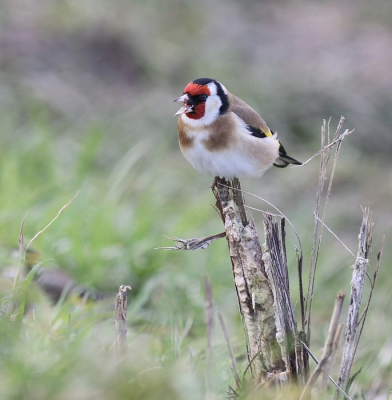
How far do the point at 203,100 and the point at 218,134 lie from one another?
0.18 meters

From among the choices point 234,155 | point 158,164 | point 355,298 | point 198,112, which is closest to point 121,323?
point 355,298

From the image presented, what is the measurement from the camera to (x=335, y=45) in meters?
9.30

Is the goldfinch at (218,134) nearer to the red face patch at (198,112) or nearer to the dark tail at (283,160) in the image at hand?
the red face patch at (198,112)

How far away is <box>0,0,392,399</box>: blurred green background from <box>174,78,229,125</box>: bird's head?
986 millimetres

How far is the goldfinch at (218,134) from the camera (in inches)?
117

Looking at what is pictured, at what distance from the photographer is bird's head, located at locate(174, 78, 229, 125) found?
3027 mm

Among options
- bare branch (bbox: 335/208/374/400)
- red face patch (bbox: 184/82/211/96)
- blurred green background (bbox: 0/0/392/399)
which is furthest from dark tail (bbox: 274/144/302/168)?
bare branch (bbox: 335/208/374/400)

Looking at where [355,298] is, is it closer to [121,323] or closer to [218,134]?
[121,323]

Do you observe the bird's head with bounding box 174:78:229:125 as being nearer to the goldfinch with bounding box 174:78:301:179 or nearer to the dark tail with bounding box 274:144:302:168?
the goldfinch with bounding box 174:78:301:179

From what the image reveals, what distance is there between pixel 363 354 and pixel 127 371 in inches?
81.8

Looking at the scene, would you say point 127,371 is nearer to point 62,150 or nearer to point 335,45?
point 62,150

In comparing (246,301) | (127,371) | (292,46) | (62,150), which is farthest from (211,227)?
(292,46)

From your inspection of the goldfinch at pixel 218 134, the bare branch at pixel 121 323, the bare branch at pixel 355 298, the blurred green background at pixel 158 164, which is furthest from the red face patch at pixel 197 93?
the bare branch at pixel 121 323

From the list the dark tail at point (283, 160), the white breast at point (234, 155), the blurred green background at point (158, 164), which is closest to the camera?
the blurred green background at point (158, 164)
